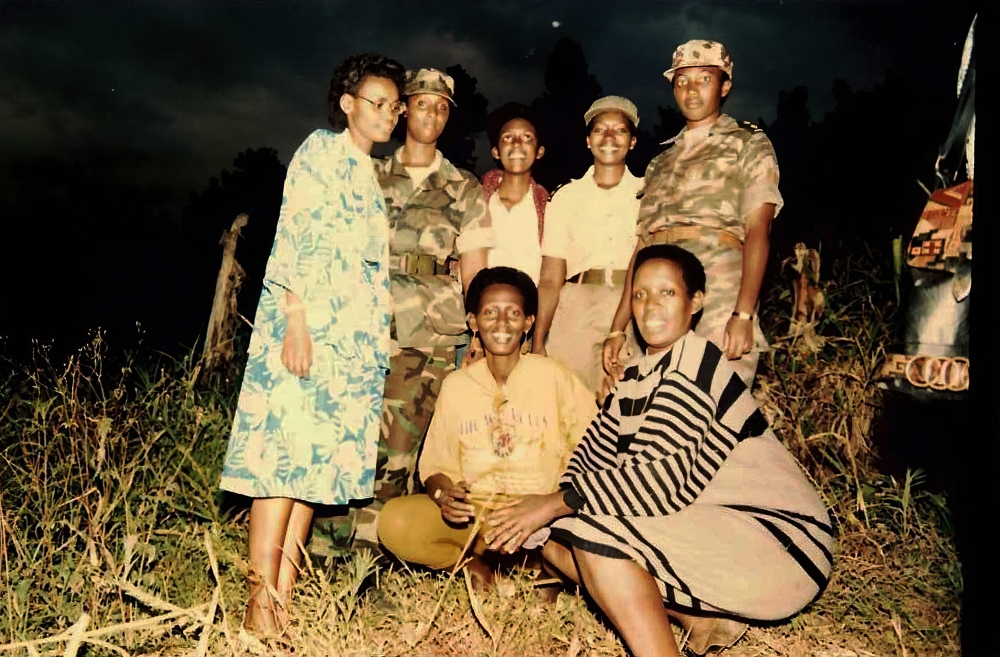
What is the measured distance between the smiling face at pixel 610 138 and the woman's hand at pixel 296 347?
1.50 metres

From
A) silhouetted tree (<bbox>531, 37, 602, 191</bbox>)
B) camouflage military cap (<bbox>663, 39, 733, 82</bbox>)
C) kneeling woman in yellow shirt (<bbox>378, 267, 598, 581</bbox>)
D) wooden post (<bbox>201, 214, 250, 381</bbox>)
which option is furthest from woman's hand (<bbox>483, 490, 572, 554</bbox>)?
wooden post (<bbox>201, 214, 250, 381</bbox>)

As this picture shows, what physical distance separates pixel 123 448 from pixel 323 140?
1.64m

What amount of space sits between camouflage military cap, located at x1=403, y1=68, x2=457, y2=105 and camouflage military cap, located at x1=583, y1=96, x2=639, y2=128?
0.67 meters

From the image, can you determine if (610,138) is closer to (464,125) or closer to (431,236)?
(464,125)

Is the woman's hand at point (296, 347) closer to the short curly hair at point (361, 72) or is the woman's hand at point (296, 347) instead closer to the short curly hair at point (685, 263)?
the short curly hair at point (361, 72)

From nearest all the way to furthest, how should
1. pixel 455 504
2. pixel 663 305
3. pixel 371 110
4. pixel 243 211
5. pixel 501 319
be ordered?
1. pixel 663 305
2. pixel 455 504
3. pixel 501 319
4. pixel 371 110
5. pixel 243 211

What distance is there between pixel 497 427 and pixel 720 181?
132 cm

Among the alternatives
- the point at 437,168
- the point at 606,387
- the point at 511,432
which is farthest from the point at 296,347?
the point at 606,387

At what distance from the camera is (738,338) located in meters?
3.06

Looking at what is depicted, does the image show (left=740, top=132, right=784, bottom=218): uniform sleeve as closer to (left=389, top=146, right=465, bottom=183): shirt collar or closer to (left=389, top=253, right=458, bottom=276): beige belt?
(left=389, top=146, right=465, bottom=183): shirt collar

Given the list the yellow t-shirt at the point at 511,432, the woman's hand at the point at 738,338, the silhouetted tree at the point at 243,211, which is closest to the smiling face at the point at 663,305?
the woman's hand at the point at 738,338

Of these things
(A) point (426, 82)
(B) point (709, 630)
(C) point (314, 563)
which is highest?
(A) point (426, 82)

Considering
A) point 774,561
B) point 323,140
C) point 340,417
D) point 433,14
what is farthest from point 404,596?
point 433,14

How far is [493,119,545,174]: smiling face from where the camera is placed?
361 centimetres
